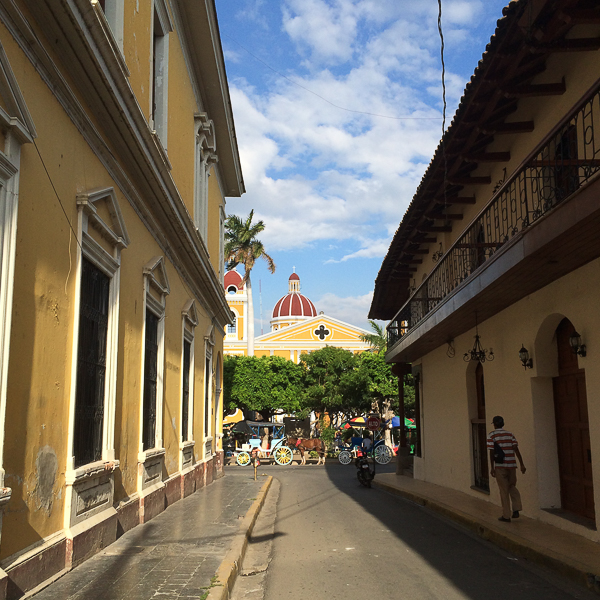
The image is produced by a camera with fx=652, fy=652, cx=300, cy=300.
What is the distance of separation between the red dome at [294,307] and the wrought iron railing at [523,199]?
59.2 m

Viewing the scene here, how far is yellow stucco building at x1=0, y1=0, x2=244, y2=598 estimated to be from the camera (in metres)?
5.00

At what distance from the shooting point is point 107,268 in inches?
301

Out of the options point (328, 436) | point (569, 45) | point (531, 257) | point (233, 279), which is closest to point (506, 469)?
point (531, 257)

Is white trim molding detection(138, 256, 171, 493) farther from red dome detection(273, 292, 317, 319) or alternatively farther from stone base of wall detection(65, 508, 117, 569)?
red dome detection(273, 292, 317, 319)

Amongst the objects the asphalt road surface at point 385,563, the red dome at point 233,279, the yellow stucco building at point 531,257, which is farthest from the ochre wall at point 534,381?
the red dome at point 233,279

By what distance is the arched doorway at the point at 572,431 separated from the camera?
920cm

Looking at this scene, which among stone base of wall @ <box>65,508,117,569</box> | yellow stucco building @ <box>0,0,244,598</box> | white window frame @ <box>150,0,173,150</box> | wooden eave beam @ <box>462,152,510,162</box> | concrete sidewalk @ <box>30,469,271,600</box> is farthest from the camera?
wooden eave beam @ <box>462,152,510,162</box>

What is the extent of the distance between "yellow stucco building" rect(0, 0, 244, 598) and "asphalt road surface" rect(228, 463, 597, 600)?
196cm

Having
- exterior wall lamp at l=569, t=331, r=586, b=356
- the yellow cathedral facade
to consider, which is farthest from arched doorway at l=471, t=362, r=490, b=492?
the yellow cathedral facade

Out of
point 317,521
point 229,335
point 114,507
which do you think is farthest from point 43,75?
point 229,335

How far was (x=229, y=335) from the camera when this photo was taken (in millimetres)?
67500

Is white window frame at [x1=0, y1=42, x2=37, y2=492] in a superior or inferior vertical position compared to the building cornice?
inferior

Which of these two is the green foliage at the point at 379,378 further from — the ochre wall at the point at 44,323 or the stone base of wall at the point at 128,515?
the ochre wall at the point at 44,323

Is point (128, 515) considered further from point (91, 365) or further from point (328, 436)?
point (328, 436)
